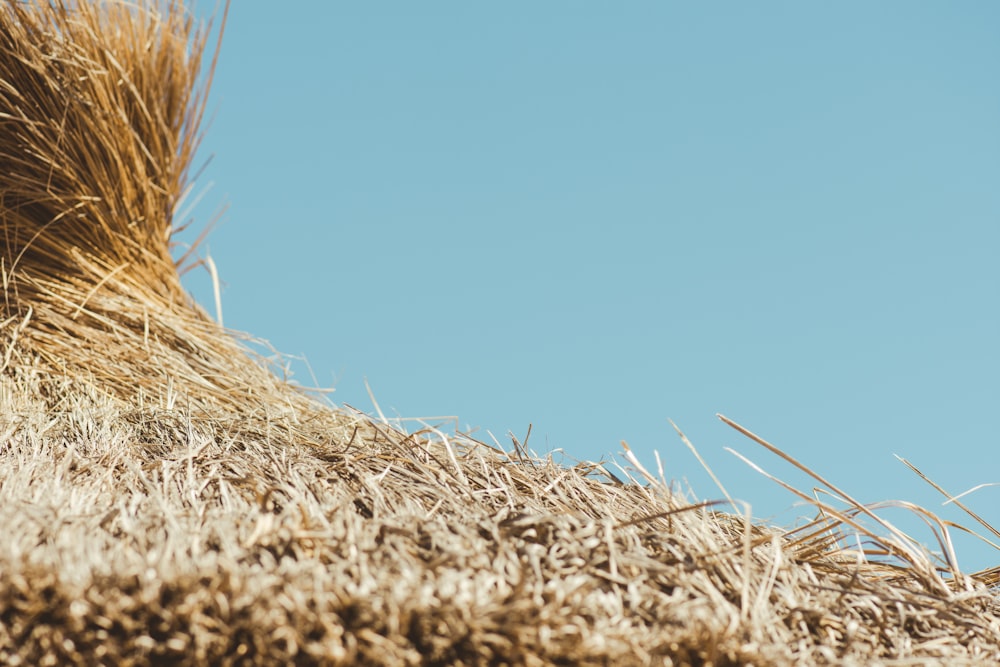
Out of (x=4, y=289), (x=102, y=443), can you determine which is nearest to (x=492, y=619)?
(x=102, y=443)

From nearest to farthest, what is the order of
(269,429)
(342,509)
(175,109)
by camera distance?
(342,509), (269,429), (175,109)

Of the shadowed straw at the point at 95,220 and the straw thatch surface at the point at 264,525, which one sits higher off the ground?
the shadowed straw at the point at 95,220

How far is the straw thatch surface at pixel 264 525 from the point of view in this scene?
2.36 ft

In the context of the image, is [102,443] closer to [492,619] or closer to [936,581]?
[492,619]

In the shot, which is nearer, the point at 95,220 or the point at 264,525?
the point at 264,525

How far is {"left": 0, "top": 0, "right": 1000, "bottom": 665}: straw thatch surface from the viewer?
0.72 meters

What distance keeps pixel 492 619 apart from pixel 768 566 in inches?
15.6

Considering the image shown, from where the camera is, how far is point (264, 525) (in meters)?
0.83

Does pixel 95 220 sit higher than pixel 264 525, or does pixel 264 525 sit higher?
pixel 95 220

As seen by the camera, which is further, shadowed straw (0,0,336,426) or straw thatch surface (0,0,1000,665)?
shadowed straw (0,0,336,426)

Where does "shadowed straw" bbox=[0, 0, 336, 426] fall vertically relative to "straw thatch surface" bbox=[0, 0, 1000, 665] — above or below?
above

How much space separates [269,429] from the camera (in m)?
1.42

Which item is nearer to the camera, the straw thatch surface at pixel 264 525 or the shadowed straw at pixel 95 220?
the straw thatch surface at pixel 264 525

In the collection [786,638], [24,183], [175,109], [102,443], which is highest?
[175,109]
